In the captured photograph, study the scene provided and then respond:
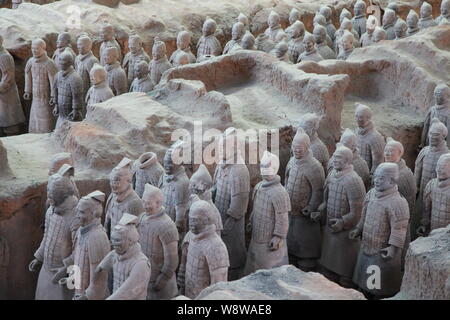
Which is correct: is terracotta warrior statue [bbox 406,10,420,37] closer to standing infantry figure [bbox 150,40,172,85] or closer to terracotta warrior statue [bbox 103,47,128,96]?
standing infantry figure [bbox 150,40,172,85]

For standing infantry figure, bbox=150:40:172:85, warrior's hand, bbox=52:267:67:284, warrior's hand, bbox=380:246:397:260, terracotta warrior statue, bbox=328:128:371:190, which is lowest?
warrior's hand, bbox=380:246:397:260

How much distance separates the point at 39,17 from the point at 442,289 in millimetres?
7951

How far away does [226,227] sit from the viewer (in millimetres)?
7117

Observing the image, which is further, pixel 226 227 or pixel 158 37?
pixel 158 37

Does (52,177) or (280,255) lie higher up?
(52,177)

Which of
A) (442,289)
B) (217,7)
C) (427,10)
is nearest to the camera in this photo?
(442,289)

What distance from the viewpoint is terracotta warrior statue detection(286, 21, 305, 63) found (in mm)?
11539

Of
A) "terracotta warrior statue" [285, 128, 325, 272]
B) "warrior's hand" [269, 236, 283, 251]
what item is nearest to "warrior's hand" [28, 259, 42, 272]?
"warrior's hand" [269, 236, 283, 251]

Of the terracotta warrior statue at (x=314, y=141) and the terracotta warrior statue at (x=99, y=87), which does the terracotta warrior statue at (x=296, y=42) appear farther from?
the terracotta warrior statue at (x=314, y=141)

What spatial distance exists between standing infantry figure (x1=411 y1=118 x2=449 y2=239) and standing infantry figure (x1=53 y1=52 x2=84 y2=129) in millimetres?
3937

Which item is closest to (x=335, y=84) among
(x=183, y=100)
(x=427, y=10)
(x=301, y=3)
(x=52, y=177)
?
(x=183, y=100)

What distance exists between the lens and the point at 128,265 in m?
5.48

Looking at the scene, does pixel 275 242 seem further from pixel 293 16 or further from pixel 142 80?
pixel 293 16
